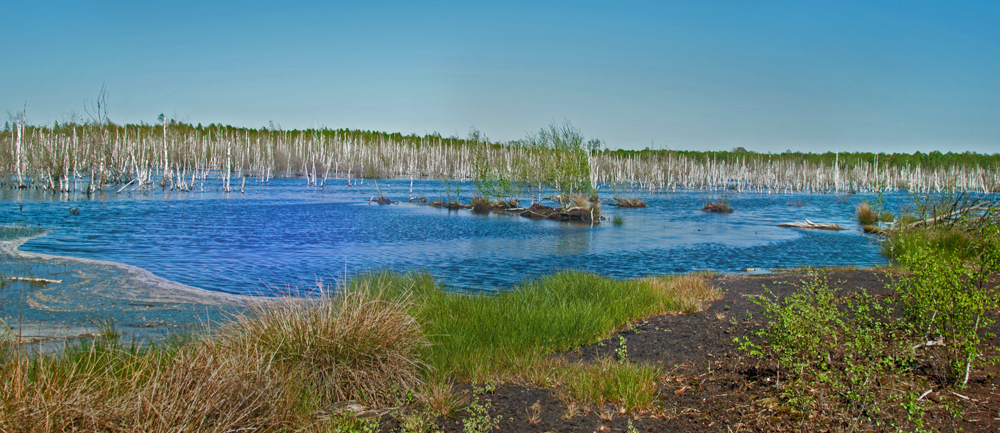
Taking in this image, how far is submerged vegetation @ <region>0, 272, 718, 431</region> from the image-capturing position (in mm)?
3346

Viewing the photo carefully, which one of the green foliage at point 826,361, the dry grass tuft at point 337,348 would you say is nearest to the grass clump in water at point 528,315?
the dry grass tuft at point 337,348

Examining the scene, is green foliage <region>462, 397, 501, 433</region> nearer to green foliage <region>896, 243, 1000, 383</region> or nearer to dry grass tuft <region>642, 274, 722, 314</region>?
green foliage <region>896, 243, 1000, 383</region>

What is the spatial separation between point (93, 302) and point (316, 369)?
281 inches

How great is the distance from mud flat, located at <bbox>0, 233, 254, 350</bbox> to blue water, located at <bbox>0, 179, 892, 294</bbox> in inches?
40.0

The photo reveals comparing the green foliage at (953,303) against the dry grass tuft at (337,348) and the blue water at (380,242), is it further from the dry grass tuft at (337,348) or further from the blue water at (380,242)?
the blue water at (380,242)

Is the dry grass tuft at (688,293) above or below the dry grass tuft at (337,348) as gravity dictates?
below

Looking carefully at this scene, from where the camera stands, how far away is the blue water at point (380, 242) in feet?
50.8

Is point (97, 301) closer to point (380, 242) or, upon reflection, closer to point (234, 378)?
point (234, 378)

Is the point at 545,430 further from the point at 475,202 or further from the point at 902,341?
→ the point at 475,202

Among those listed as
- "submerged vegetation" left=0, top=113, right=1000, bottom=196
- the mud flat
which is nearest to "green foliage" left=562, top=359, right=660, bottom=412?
the mud flat

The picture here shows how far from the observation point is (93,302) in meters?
9.94

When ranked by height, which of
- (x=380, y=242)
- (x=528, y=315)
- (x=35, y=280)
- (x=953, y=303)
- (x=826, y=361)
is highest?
(x=953, y=303)

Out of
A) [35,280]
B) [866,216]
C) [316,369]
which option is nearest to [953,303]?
[316,369]

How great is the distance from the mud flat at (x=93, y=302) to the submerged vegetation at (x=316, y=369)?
1689 millimetres
